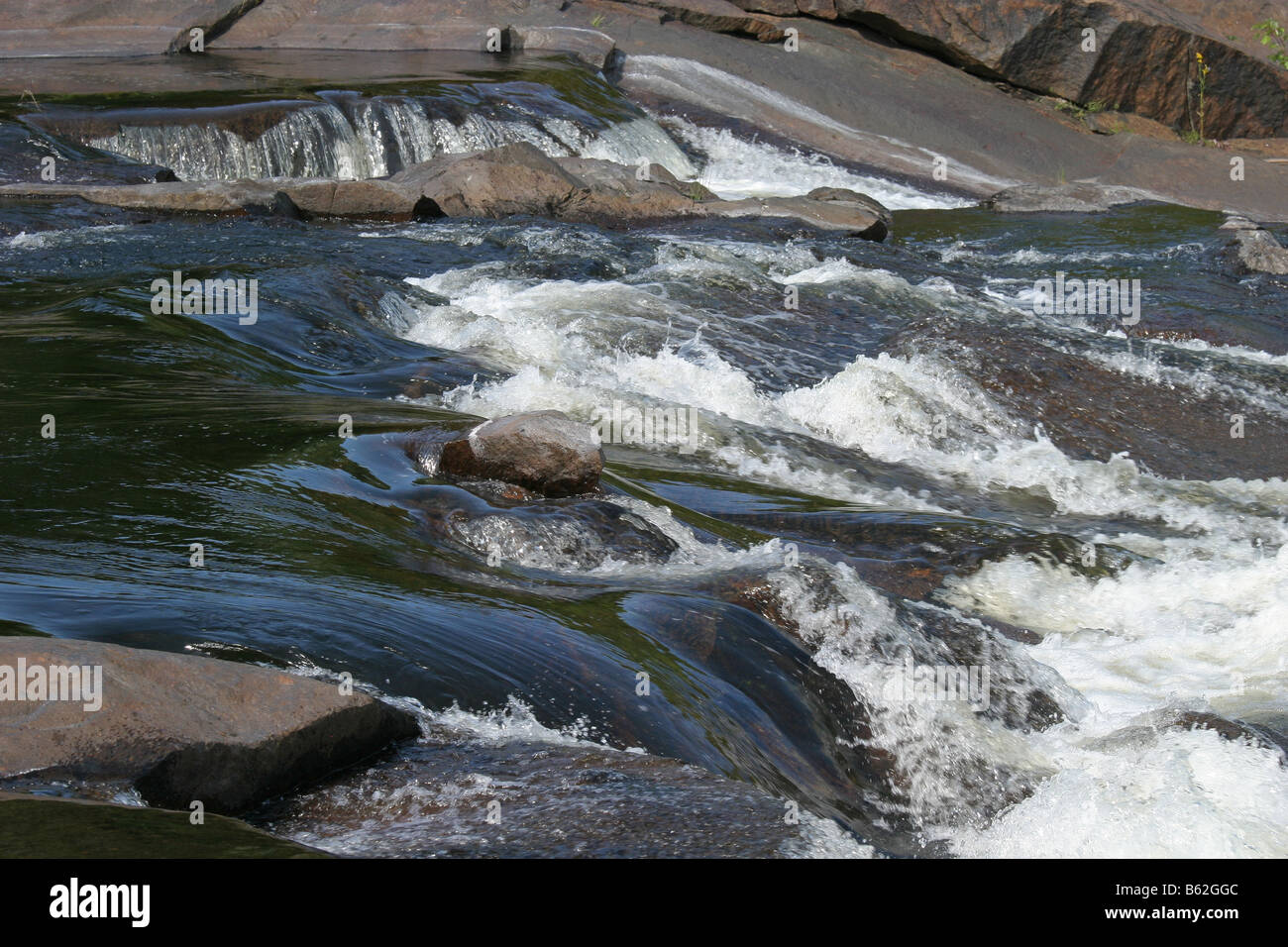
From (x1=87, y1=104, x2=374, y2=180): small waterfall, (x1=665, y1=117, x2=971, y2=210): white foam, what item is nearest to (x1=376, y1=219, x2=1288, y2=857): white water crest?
(x1=87, y1=104, x2=374, y2=180): small waterfall

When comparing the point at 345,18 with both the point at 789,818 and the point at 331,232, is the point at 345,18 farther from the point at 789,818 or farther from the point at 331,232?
the point at 789,818

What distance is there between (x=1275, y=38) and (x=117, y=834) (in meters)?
23.5

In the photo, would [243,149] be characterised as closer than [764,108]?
Yes

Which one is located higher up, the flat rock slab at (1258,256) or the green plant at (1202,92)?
the green plant at (1202,92)

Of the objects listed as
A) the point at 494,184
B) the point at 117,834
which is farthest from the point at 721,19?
the point at 117,834

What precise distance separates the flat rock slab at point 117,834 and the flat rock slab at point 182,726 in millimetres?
168

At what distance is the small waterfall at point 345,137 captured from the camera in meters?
14.5

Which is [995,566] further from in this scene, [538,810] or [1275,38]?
[1275,38]

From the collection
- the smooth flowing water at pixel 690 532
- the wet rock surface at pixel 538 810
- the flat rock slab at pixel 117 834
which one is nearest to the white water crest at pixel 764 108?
the smooth flowing water at pixel 690 532

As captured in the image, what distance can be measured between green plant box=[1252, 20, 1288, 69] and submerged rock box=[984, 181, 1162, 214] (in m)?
5.87

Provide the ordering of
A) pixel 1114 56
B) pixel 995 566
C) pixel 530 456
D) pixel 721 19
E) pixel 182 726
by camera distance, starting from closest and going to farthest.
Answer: pixel 182 726
pixel 530 456
pixel 995 566
pixel 1114 56
pixel 721 19

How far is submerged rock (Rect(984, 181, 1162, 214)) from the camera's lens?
1680 centimetres

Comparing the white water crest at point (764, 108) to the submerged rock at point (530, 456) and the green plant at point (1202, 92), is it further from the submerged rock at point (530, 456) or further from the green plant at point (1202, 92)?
the submerged rock at point (530, 456)

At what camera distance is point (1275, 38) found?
21.9 meters
